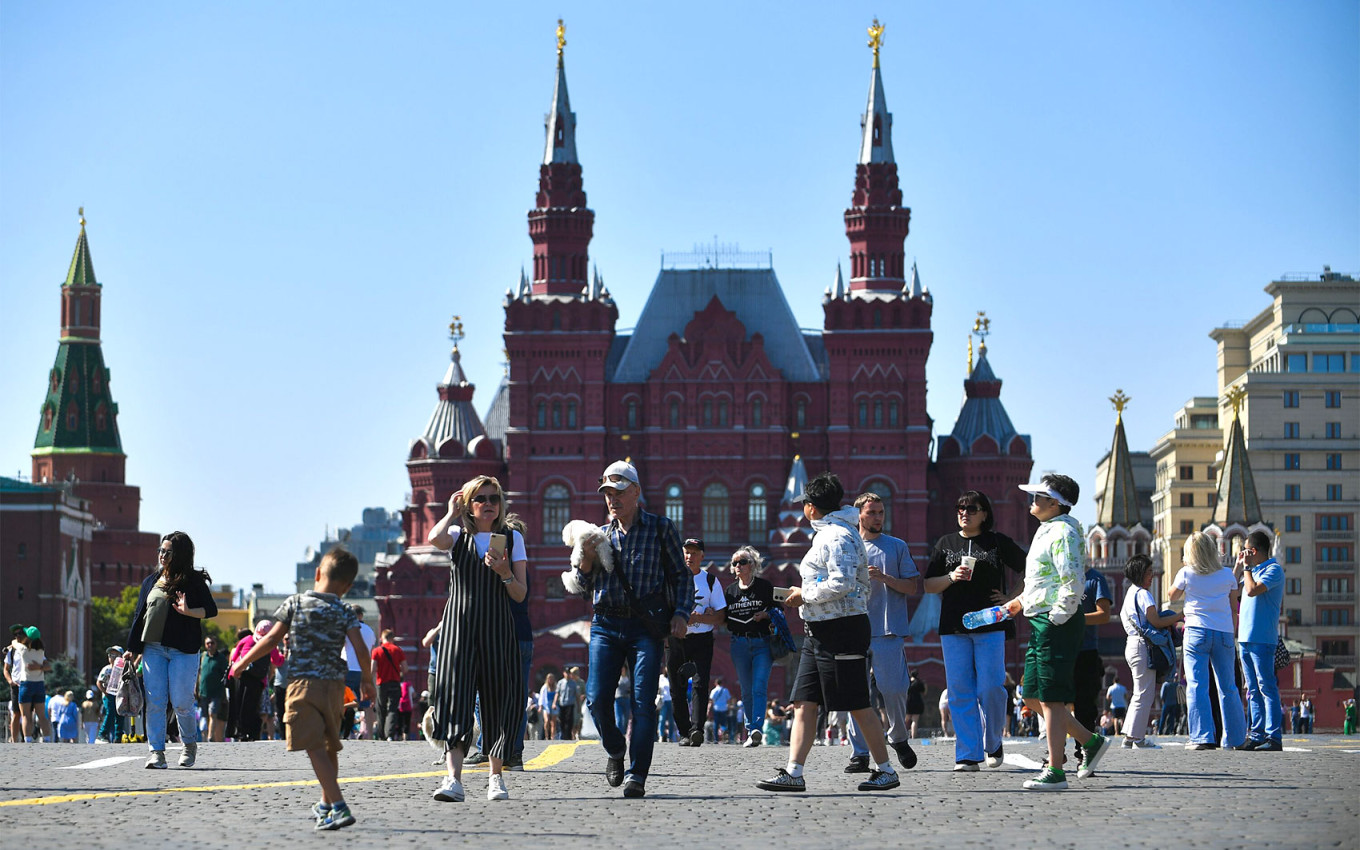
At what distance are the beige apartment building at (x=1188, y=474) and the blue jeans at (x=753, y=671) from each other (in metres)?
104

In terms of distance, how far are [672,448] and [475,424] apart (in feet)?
29.6

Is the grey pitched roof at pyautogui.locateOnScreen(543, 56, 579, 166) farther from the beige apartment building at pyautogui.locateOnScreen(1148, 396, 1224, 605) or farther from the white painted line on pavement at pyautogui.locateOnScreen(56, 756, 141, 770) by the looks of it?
the white painted line on pavement at pyautogui.locateOnScreen(56, 756, 141, 770)

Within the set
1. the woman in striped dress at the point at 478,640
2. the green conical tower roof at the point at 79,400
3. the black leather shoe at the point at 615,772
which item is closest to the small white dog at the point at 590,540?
the woman in striped dress at the point at 478,640

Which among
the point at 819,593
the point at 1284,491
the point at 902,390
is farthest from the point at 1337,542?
the point at 819,593

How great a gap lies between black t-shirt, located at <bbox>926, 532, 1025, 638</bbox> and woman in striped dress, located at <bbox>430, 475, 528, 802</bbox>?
3.20 m

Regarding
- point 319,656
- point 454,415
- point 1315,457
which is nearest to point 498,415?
point 454,415

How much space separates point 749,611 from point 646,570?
6.62m

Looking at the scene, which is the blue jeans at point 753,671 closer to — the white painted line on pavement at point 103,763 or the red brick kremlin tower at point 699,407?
the white painted line on pavement at point 103,763

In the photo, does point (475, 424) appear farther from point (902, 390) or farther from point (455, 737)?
point (455, 737)

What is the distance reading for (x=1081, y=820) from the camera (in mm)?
12523

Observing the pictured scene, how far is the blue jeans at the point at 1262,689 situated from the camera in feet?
62.0

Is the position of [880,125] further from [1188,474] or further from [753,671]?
[753,671]

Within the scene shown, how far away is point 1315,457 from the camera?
113625 millimetres

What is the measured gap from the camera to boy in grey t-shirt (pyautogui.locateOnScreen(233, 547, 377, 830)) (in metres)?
12.8
